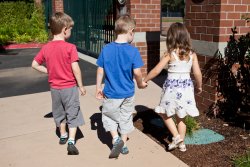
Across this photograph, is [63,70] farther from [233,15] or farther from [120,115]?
[233,15]

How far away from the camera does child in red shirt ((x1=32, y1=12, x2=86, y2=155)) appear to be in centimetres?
358

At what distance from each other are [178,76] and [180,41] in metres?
0.40

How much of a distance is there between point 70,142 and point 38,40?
37.6 ft

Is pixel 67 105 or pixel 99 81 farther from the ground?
pixel 99 81

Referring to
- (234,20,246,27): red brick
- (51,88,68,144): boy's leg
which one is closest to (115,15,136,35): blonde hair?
(51,88,68,144): boy's leg

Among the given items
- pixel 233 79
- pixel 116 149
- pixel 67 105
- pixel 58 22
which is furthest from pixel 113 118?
pixel 233 79

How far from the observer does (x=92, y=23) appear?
1005 cm

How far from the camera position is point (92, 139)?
4125mm

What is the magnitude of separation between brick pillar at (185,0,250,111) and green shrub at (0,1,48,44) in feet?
34.8

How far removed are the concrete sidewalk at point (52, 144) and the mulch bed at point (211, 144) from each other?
0.16m

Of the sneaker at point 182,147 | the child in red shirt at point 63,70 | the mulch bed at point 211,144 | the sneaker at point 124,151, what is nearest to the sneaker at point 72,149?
the child in red shirt at point 63,70

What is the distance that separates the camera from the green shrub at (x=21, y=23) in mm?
14391

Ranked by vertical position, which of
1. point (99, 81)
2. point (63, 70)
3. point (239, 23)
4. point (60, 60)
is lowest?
point (99, 81)

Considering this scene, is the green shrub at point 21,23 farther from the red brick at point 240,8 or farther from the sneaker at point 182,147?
the sneaker at point 182,147
